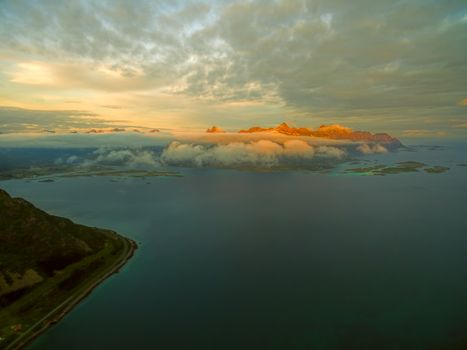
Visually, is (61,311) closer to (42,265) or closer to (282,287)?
(42,265)

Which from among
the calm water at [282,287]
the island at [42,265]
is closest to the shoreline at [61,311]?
the island at [42,265]

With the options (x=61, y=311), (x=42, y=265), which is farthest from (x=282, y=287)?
(x=42, y=265)

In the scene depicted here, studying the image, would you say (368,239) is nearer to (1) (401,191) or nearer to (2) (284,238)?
(2) (284,238)

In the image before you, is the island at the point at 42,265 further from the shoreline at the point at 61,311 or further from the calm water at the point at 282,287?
the calm water at the point at 282,287

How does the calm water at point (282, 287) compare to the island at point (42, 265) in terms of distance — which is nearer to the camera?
the calm water at point (282, 287)

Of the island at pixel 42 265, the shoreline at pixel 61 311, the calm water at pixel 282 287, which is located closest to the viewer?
the shoreline at pixel 61 311

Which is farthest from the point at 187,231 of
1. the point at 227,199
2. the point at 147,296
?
the point at 227,199
